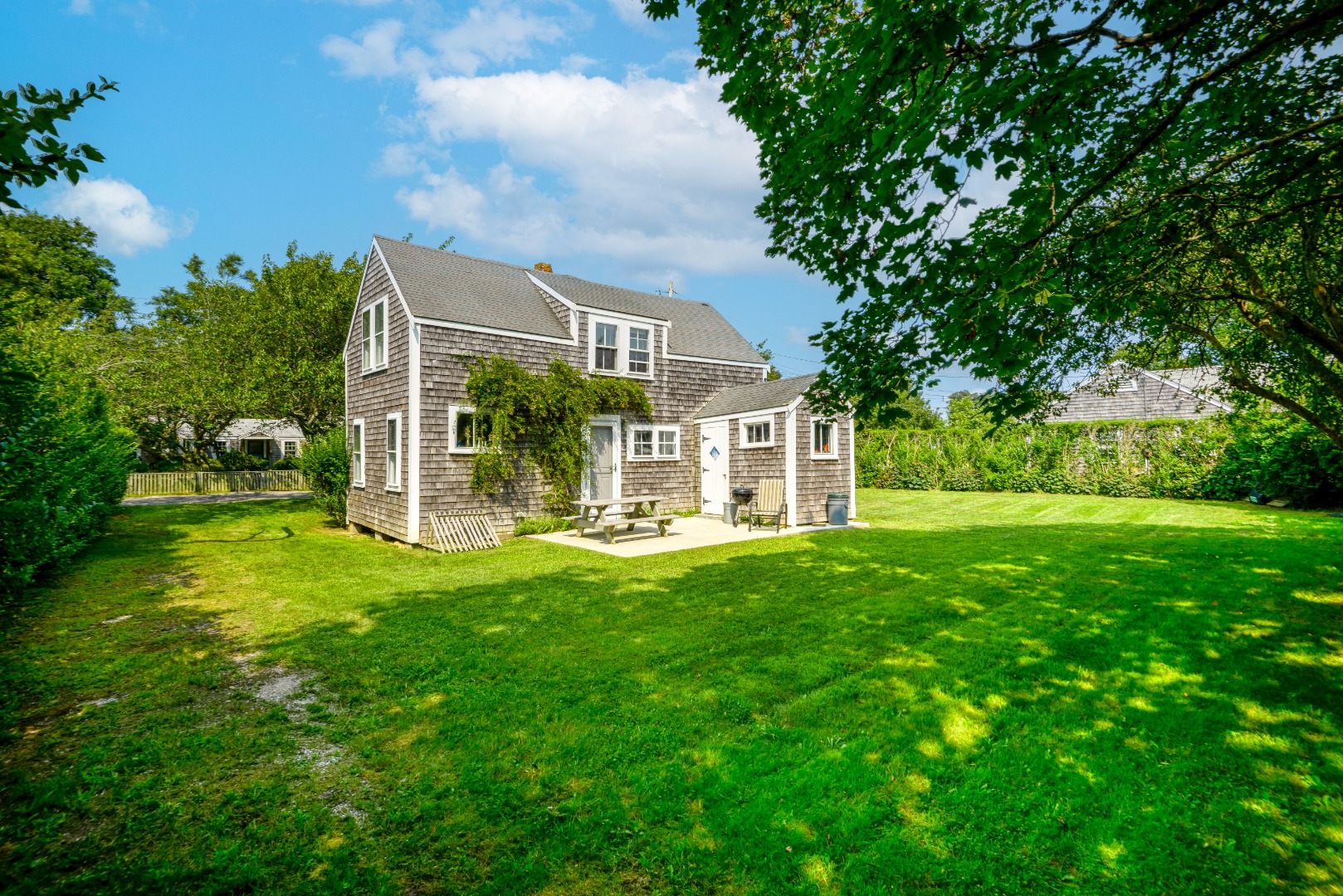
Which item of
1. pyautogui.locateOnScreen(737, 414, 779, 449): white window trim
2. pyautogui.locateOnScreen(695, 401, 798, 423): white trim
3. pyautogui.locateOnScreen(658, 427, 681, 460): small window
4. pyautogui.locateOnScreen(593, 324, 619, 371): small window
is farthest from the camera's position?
pyautogui.locateOnScreen(658, 427, 681, 460): small window

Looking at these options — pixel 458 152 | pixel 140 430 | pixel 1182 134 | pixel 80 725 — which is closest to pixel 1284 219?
pixel 1182 134

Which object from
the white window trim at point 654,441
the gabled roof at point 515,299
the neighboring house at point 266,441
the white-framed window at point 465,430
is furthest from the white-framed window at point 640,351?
the neighboring house at point 266,441

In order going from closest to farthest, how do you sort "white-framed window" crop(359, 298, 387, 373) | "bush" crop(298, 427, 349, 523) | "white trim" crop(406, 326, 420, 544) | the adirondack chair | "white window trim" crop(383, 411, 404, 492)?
"white trim" crop(406, 326, 420, 544) < "white window trim" crop(383, 411, 404, 492) < "white-framed window" crop(359, 298, 387, 373) < the adirondack chair < "bush" crop(298, 427, 349, 523)

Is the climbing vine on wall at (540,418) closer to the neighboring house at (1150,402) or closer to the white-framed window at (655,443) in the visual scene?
the white-framed window at (655,443)

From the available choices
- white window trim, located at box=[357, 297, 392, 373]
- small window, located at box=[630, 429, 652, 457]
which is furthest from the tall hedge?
white window trim, located at box=[357, 297, 392, 373]

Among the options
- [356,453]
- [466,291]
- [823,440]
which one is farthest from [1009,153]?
[356,453]

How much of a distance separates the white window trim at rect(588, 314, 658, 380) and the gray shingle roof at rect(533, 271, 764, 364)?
32cm

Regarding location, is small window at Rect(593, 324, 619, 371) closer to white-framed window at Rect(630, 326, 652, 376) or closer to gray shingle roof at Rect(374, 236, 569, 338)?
white-framed window at Rect(630, 326, 652, 376)

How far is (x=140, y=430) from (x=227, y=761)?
3421cm

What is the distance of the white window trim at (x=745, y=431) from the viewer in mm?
14320

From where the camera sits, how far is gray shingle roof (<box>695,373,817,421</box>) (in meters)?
14.5

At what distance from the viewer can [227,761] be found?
3494 millimetres

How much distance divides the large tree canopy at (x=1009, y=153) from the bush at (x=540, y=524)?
9.98 metres

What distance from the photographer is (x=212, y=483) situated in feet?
90.8
